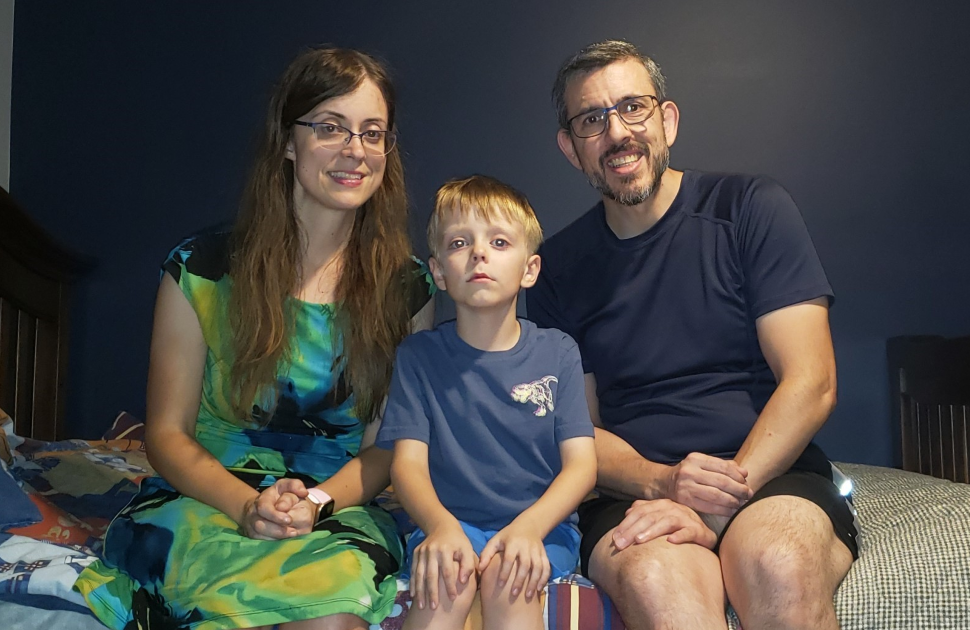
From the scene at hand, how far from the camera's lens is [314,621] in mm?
1210

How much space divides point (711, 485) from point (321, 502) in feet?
2.07

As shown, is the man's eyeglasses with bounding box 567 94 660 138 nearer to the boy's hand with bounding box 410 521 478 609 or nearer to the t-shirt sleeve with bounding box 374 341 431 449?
the t-shirt sleeve with bounding box 374 341 431 449

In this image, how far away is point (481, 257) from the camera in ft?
4.85

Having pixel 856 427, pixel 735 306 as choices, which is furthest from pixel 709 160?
pixel 735 306

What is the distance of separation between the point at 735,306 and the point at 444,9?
1888mm

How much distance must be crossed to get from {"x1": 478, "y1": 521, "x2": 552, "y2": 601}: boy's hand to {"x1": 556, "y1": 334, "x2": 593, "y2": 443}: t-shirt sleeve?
237mm

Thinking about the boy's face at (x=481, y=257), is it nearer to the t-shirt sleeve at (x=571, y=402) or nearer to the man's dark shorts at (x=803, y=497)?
the t-shirt sleeve at (x=571, y=402)

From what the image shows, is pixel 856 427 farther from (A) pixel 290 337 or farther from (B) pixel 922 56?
(A) pixel 290 337

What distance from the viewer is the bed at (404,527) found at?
1.32 m

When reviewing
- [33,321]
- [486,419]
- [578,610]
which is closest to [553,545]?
[578,610]

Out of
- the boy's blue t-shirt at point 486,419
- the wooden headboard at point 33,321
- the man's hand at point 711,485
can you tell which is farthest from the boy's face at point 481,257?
the wooden headboard at point 33,321

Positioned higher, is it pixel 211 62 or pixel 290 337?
pixel 211 62

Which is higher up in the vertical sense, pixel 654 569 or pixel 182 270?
pixel 182 270

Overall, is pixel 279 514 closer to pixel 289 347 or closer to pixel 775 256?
pixel 289 347
